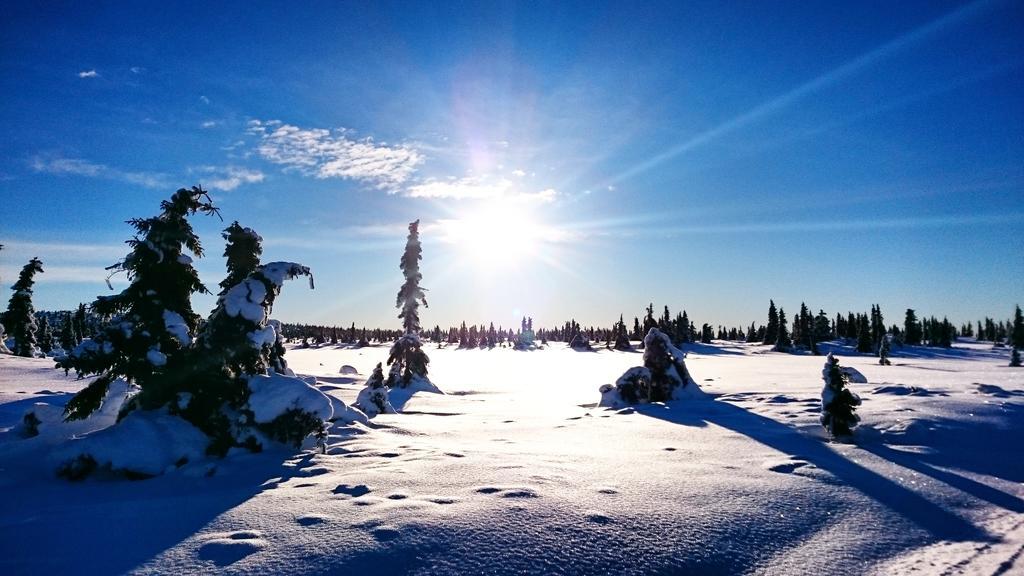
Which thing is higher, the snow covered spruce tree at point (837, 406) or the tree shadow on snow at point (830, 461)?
Answer: the snow covered spruce tree at point (837, 406)

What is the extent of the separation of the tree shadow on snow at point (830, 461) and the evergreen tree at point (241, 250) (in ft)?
37.7

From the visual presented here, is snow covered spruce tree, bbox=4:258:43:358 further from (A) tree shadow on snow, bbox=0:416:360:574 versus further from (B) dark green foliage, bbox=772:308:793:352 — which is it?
(B) dark green foliage, bbox=772:308:793:352

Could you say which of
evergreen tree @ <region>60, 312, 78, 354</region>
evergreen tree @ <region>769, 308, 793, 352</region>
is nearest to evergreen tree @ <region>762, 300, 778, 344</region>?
evergreen tree @ <region>769, 308, 793, 352</region>

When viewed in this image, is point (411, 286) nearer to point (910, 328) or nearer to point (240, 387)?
point (240, 387)

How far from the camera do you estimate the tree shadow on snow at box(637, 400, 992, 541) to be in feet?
17.8

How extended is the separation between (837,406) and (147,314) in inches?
512

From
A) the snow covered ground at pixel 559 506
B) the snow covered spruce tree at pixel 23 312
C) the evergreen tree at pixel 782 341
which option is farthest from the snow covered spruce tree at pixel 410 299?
the evergreen tree at pixel 782 341

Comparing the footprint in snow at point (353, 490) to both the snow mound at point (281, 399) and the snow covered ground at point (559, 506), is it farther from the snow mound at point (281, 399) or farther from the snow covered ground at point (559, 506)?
the snow mound at point (281, 399)

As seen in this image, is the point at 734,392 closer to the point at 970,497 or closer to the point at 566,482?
the point at 970,497

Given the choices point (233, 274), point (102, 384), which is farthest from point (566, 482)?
point (233, 274)

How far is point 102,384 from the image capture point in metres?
8.15

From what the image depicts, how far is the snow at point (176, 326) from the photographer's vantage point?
8.32 m

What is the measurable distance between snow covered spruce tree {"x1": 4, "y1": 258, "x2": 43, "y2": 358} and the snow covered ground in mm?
42846

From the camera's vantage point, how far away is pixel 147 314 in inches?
326
